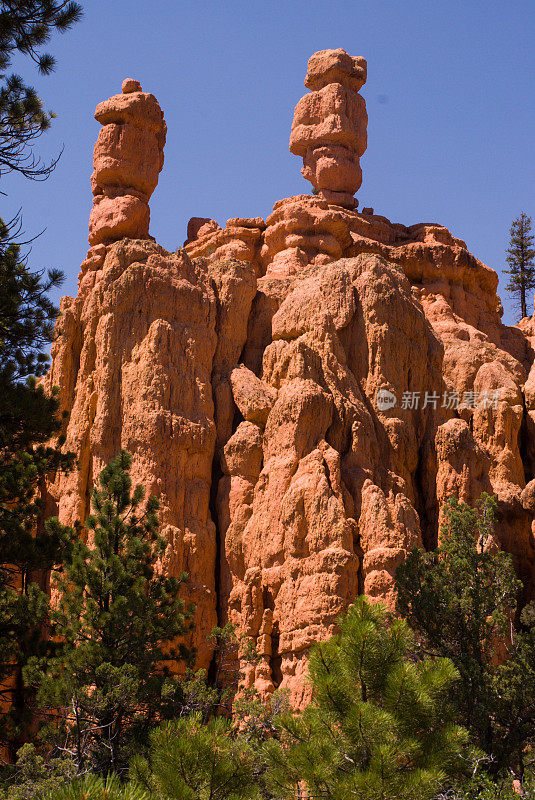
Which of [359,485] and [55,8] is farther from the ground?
[55,8]

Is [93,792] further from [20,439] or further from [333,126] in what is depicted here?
[333,126]

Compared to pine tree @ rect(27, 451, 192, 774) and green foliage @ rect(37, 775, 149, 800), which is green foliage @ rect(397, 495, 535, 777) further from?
green foliage @ rect(37, 775, 149, 800)

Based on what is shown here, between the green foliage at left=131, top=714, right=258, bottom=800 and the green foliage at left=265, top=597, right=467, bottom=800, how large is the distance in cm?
81

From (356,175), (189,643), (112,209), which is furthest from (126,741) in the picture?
(356,175)

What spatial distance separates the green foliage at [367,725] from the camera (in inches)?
504

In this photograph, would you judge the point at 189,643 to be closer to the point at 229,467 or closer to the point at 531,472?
the point at 229,467

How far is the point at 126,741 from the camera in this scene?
20.2 metres

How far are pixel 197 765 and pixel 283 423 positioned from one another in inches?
675

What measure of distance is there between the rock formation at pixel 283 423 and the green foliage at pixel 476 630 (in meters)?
4.20

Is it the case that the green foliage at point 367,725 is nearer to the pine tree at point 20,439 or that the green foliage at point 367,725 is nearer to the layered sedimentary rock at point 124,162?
the pine tree at point 20,439

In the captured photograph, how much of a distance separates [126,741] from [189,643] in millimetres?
7875

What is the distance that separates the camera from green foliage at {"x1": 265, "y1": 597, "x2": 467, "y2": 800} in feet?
42.0

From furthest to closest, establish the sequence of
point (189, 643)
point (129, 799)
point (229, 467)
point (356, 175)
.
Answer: point (356, 175) → point (229, 467) → point (189, 643) → point (129, 799)

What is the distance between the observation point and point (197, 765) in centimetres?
1266
